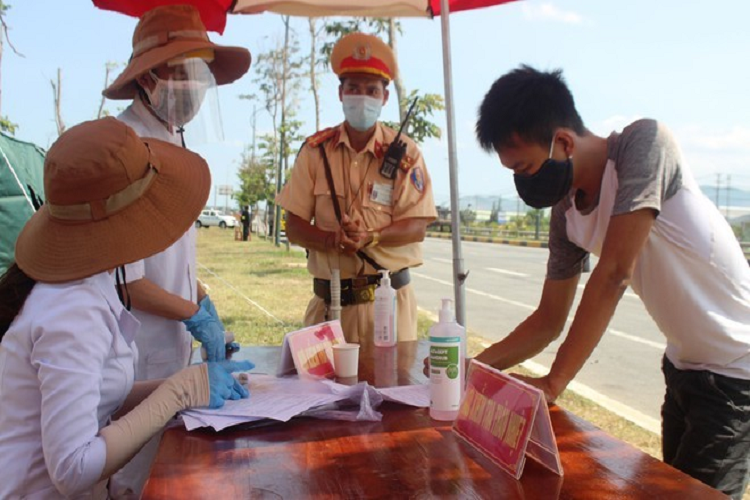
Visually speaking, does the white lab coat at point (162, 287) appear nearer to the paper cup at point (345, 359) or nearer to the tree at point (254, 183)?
the paper cup at point (345, 359)

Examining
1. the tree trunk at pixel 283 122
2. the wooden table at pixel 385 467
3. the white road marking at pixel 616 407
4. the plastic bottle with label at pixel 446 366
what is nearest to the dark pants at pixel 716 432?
the wooden table at pixel 385 467

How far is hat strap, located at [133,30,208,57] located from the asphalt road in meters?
3.23

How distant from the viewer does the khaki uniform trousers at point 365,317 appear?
8.86 feet

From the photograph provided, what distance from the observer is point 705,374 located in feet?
5.11

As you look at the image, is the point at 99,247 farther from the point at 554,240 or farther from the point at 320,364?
the point at 554,240

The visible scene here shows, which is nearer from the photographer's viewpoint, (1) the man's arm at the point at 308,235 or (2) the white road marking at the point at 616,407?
(1) the man's arm at the point at 308,235

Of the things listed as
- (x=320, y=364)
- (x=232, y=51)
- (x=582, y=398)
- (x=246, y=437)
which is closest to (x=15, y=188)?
(x=232, y=51)

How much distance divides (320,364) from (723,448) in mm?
1079

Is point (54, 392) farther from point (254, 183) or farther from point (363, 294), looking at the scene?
point (254, 183)

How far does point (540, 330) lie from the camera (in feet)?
6.19

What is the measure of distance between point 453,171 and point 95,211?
5.49 feet

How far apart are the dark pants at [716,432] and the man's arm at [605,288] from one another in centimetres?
31

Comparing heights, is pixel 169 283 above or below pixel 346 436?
above

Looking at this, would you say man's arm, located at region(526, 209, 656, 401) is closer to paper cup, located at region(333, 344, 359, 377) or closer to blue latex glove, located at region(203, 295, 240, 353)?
paper cup, located at region(333, 344, 359, 377)
